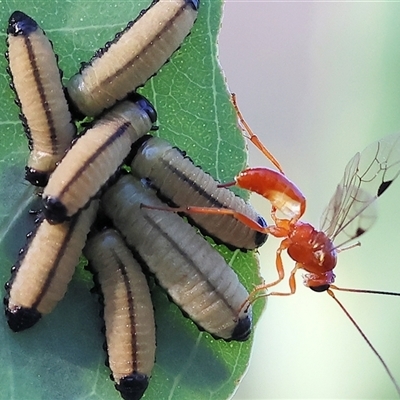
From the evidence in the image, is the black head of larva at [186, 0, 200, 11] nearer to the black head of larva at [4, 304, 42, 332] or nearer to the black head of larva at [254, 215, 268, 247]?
the black head of larva at [254, 215, 268, 247]

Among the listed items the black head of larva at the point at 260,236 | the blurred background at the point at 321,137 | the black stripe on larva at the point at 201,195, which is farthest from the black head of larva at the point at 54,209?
the blurred background at the point at 321,137

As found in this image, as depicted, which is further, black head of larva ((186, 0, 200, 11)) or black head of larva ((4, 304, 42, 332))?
black head of larva ((186, 0, 200, 11))

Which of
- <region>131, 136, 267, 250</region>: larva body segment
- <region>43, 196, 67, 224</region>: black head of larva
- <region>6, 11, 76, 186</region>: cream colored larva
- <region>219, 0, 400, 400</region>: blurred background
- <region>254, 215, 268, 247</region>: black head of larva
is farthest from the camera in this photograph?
<region>219, 0, 400, 400</region>: blurred background

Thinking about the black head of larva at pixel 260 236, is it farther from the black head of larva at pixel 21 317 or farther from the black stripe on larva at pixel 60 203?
the black head of larva at pixel 21 317

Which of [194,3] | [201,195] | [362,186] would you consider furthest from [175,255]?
[194,3]

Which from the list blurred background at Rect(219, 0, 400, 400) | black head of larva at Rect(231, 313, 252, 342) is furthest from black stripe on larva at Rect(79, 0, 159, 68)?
blurred background at Rect(219, 0, 400, 400)

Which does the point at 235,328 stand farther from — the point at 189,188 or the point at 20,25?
the point at 20,25
